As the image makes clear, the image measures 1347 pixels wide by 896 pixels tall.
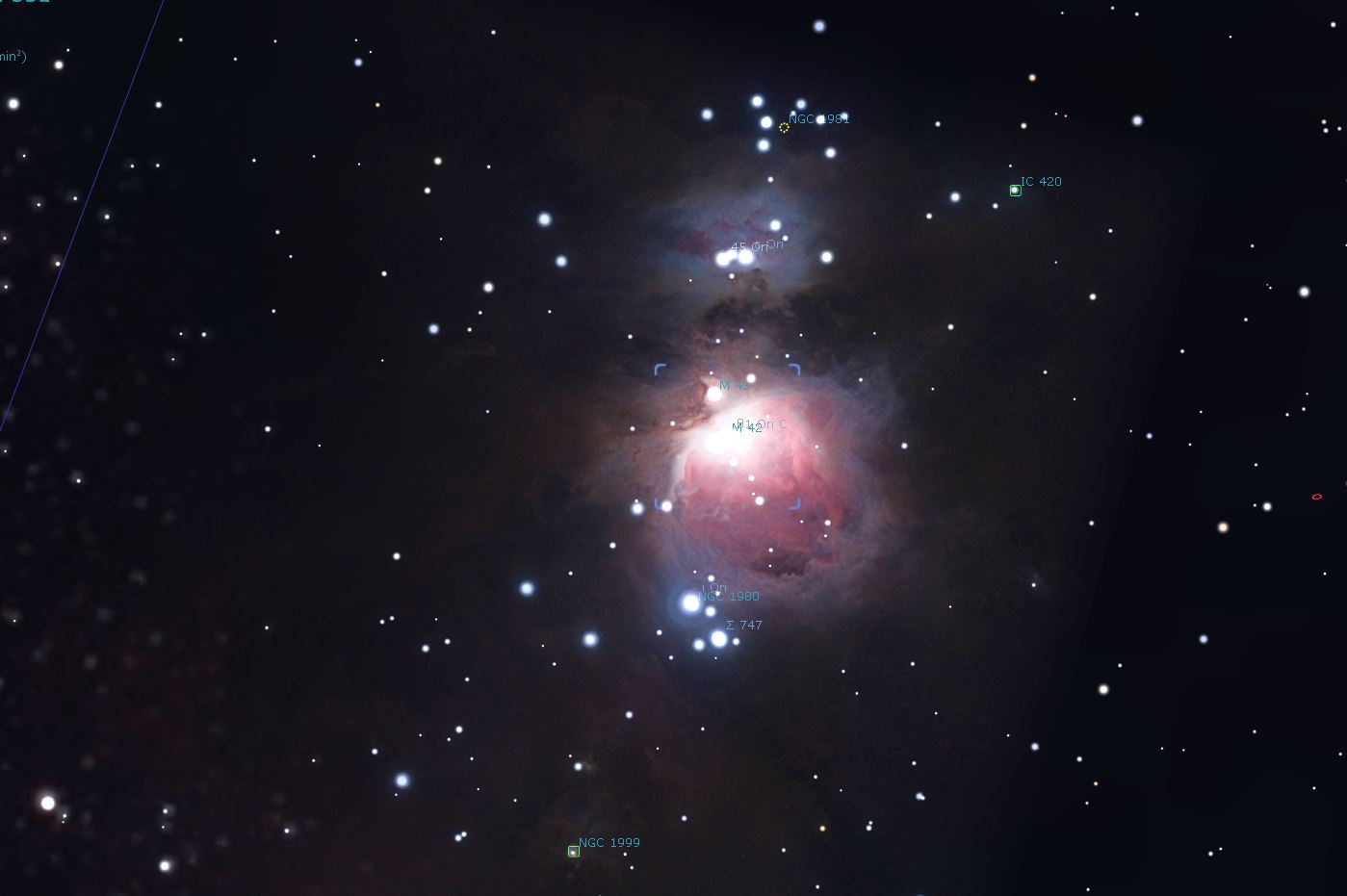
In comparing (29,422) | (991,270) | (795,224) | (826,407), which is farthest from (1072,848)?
(29,422)

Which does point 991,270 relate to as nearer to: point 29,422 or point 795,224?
point 795,224

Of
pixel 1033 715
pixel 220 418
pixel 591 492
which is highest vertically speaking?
pixel 220 418

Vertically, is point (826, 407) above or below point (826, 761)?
above

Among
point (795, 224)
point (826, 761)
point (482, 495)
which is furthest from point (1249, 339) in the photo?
point (482, 495)

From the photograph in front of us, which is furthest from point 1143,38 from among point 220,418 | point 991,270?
point 220,418

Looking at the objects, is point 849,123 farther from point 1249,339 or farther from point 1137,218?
point 1249,339

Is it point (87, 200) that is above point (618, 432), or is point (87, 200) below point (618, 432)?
above

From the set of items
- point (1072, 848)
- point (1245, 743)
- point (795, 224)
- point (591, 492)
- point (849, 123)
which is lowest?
point (1072, 848)

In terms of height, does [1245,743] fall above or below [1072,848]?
above
